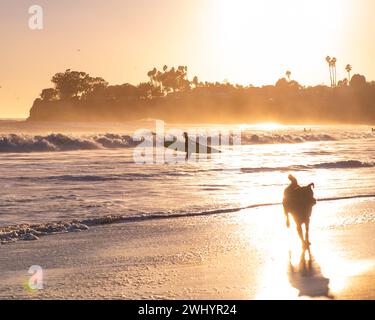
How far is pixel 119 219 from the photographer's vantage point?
13812 millimetres

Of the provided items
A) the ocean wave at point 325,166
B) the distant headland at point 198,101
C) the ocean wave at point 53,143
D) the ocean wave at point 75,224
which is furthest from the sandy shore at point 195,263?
the distant headland at point 198,101

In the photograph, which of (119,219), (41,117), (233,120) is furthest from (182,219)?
(41,117)

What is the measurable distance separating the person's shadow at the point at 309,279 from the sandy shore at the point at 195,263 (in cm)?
1

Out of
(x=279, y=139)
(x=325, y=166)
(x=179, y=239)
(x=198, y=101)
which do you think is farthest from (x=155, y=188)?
(x=198, y=101)

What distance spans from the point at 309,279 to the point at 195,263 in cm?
195

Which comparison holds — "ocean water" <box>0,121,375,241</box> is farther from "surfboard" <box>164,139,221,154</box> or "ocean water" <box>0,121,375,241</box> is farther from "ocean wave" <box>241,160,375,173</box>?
"surfboard" <box>164,139,221,154</box>

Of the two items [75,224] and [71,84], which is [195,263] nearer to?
[75,224]

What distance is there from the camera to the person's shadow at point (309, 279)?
291 inches

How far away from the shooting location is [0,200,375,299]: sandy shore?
7.59 meters

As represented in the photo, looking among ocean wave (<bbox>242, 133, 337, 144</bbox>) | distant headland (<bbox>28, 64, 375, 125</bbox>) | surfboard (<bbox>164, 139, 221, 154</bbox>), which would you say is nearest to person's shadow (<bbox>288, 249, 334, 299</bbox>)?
surfboard (<bbox>164, 139, 221, 154</bbox>)

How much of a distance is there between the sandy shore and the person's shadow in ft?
0.04

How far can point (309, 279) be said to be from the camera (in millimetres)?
8070

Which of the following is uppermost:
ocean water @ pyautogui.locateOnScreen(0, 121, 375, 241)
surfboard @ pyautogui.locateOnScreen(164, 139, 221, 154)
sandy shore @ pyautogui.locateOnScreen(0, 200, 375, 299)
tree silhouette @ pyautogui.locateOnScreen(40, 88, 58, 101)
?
tree silhouette @ pyautogui.locateOnScreen(40, 88, 58, 101)
